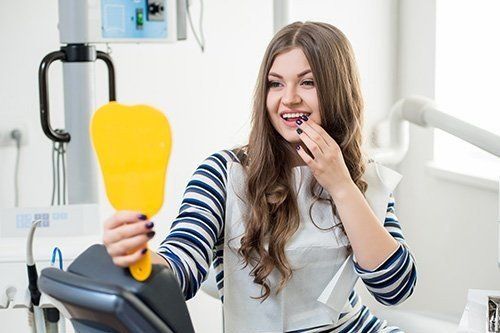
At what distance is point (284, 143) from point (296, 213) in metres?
0.14

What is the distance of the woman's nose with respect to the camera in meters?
1.63

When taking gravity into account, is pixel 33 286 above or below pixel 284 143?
below

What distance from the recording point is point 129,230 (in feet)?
3.44

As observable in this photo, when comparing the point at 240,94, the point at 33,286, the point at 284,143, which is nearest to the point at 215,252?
the point at 284,143

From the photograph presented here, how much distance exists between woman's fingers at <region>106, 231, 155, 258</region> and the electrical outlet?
188 centimetres

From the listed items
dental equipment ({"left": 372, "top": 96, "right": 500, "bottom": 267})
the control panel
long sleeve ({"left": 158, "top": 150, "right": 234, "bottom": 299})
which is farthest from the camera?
the control panel

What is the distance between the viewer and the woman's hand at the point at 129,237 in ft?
3.40

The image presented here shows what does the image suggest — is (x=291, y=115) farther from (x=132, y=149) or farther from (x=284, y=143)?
(x=132, y=149)

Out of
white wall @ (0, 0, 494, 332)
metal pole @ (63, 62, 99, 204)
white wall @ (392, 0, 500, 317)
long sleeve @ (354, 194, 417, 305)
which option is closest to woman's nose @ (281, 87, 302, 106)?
long sleeve @ (354, 194, 417, 305)

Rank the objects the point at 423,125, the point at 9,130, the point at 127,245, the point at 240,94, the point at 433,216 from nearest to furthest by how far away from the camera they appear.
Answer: the point at 127,245 → the point at 423,125 → the point at 9,130 → the point at 240,94 → the point at 433,216

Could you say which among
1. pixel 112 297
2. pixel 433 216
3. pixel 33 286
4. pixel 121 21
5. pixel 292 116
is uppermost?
pixel 121 21

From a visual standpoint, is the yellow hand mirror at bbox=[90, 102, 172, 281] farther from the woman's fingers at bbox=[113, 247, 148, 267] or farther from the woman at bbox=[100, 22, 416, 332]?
the woman at bbox=[100, 22, 416, 332]

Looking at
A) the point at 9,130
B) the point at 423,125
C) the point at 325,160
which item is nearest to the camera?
the point at 325,160

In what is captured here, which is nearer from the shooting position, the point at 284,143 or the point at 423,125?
the point at 284,143
